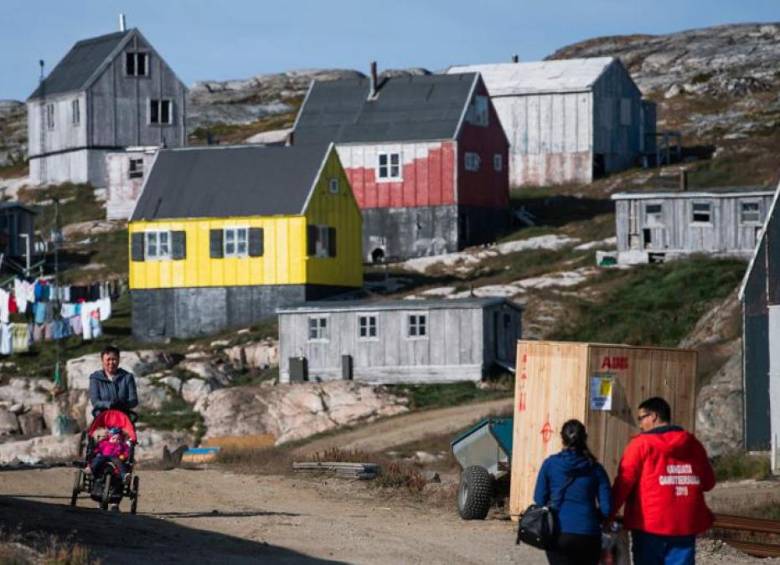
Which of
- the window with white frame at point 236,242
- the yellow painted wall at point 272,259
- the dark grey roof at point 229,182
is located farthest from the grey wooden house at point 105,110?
the window with white frame at point 236,242

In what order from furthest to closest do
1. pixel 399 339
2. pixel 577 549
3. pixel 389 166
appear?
pixel 389 166, pixel 399 339, pixel 577 549

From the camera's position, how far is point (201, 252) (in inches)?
2373

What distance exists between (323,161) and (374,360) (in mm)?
10831

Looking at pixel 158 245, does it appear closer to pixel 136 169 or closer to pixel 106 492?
pixel 136 169

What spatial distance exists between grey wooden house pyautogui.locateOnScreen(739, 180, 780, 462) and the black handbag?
21738 millimetres

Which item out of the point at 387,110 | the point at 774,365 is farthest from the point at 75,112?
the point at 774,365

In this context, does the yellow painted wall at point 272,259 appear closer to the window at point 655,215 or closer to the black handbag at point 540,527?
the window at point 655,215

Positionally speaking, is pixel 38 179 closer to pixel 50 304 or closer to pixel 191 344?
pixel 50 304

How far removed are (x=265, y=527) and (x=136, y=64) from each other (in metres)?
68.0

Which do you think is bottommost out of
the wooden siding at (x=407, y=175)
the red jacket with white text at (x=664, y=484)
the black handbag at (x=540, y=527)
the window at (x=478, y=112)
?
the black handbag at (x=540, y=527)

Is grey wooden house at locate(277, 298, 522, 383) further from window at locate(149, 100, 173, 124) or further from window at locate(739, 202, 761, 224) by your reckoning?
window at locate(149, 100, 173, 124)

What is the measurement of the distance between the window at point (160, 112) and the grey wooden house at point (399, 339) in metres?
35.0

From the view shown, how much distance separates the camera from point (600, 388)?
20.6m

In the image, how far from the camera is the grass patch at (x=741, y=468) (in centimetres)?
3128
